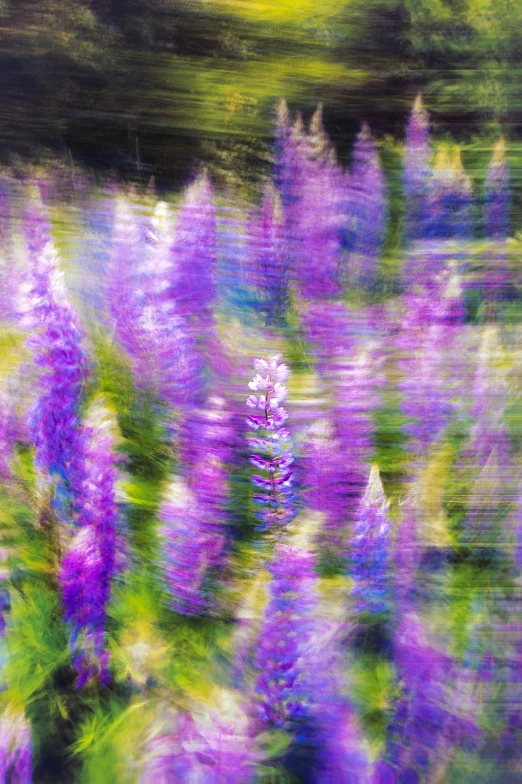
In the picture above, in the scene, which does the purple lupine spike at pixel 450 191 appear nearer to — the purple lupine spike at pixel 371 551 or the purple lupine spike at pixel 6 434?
the purple lupine spike at pixel 371 551

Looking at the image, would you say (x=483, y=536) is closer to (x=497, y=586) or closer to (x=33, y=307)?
(x=497, y=586)

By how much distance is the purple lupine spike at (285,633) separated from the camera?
794 millimetres

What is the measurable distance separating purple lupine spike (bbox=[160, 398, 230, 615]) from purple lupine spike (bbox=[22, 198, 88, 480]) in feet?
0.54

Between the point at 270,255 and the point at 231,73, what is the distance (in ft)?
0.77

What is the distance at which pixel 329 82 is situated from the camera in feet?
2.47

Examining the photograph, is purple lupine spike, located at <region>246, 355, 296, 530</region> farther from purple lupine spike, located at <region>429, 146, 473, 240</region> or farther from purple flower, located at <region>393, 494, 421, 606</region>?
purple lupine spike, located at <region>429, 146, 473, 240</region>

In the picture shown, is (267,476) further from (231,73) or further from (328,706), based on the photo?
(231,73)

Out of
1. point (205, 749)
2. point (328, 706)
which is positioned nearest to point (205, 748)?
point (205, 749)

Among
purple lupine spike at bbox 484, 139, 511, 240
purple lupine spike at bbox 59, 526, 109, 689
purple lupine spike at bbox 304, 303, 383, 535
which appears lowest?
purple lupine spike at bbox 59, 526, 109, 689

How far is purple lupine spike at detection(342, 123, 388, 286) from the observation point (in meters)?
0.76

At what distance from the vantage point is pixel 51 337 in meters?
0.78

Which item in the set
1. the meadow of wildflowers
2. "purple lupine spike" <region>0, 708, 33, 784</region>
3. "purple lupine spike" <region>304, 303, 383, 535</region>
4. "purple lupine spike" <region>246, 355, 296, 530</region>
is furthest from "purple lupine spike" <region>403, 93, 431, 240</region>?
"purple lupine spike" <region>0, 708, 33, 784</region>

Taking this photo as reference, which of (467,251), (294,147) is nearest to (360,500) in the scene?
(467,251)

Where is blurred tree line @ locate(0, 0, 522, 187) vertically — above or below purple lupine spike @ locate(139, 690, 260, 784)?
above
